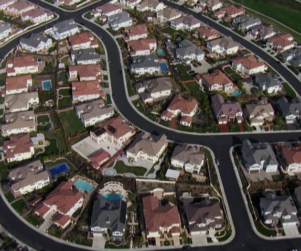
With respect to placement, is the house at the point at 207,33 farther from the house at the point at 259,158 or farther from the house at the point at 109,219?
the house at the point at 109,219

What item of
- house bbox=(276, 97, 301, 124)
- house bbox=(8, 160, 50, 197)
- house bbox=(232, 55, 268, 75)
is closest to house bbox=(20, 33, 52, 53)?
house bbox=(8, 160, 50, 197)

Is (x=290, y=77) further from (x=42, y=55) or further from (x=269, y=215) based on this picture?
(x=42, y=55)

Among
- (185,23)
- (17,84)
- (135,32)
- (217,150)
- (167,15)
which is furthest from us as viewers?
(167,15)

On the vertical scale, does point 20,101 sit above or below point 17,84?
below

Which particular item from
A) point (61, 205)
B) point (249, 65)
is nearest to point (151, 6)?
point (249, 65)

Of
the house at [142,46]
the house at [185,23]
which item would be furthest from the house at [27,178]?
the house at [185,23]

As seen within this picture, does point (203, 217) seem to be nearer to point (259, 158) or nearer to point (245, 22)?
point (259, 158)

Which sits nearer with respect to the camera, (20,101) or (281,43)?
(20,101)

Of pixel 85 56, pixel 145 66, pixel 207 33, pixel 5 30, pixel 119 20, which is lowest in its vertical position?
pixel 5 30
